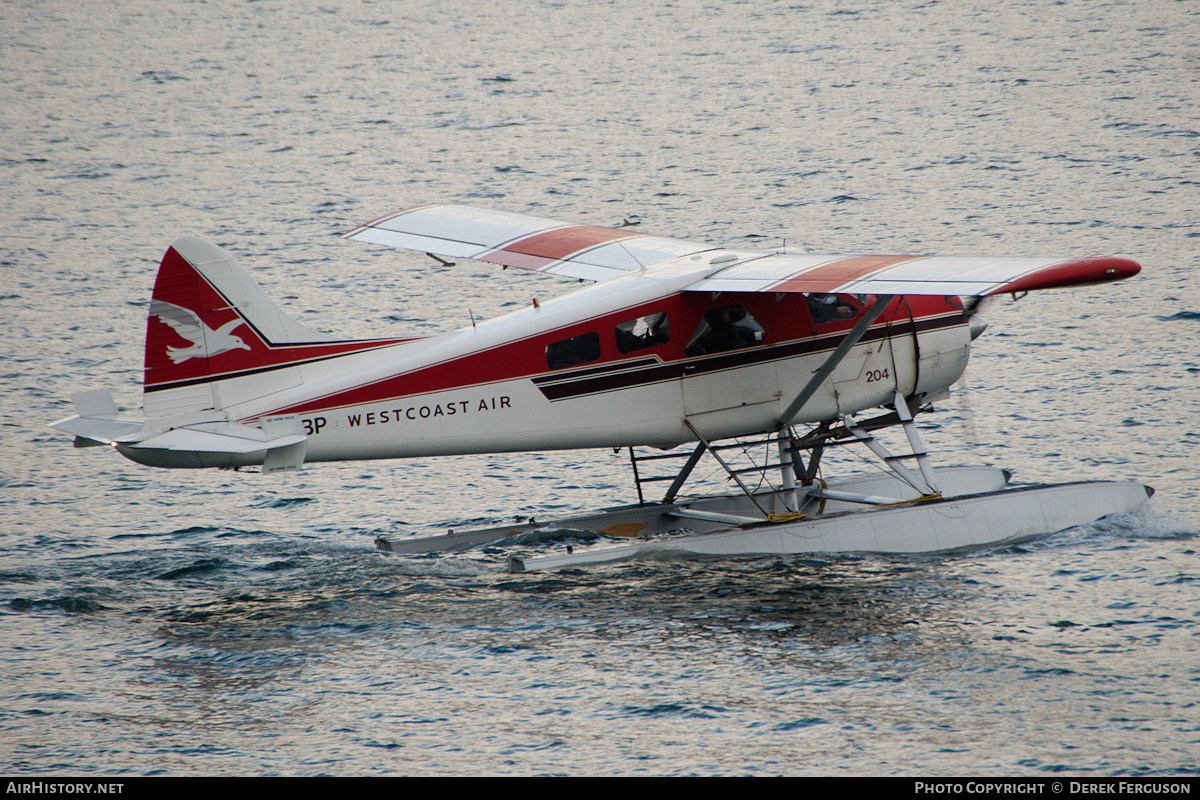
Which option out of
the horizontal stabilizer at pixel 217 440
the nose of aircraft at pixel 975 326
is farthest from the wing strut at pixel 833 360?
the horizontal stabilizer at pixel 217 440

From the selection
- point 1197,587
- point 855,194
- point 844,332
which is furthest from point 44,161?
point 1197,587

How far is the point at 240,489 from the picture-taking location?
19078 mm

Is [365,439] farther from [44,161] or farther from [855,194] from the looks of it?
[44,161]

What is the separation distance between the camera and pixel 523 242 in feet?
53.1

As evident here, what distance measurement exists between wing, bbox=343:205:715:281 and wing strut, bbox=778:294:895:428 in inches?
83.4

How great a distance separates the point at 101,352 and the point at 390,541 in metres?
11.8

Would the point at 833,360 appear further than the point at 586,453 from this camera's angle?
No

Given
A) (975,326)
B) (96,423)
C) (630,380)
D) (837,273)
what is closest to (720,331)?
(630,380)

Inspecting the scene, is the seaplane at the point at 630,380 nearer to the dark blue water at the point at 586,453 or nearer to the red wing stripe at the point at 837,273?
the red wing stripe at the point at 837,273

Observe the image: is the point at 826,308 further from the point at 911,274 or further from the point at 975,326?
the point at 975,326

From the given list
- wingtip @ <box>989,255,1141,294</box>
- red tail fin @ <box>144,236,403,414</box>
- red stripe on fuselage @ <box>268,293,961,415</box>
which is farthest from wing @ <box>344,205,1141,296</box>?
red tail fin @ <box>144,236,403,414</box>

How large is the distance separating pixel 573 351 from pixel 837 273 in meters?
2.92

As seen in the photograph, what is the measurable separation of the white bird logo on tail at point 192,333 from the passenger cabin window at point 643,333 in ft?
13.5

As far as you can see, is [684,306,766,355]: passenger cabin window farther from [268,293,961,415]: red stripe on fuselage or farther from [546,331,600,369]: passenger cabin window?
[546,331,600,369]: passenger cabin window
